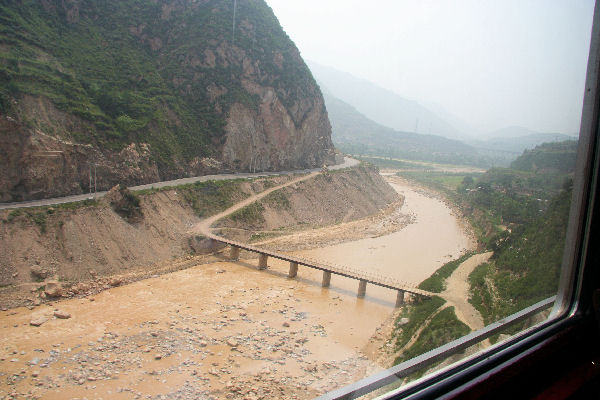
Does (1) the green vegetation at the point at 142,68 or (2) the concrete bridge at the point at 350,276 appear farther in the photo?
(1) the green vegetation at the point at 142,68

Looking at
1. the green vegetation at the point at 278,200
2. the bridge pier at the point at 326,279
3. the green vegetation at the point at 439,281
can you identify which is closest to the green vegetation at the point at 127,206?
the green vegetation at the point at 278,200

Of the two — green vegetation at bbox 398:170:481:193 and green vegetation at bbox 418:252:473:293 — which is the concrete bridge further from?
green vegetation at bbox 398:170:481:193

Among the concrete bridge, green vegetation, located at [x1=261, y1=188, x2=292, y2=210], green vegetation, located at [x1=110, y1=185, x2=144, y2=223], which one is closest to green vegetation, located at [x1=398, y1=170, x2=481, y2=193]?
green vegetation, located at [x1=261, y1=188, x2=292, y2=210]

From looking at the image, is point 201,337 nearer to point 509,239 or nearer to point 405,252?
point 509,239

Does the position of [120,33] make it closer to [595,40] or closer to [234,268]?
[234,268]

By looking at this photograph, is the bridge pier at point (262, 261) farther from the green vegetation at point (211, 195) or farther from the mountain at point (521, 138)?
the mountain at point (521, 138)

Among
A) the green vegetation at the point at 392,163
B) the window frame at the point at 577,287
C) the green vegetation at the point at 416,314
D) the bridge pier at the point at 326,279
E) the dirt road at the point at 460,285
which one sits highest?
the window frame at the point at 577,287
